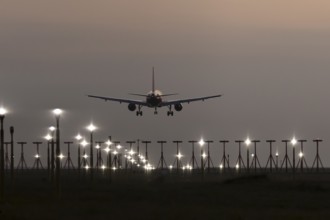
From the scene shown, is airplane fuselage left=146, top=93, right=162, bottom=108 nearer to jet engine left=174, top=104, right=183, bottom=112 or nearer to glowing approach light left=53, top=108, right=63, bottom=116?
jet engine left=174, top=104, right=183, bottom=112

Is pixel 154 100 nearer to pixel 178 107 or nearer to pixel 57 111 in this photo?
pixel 178 107

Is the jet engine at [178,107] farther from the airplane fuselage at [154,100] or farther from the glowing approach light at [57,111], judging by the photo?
the glowing approach light at [57,111]

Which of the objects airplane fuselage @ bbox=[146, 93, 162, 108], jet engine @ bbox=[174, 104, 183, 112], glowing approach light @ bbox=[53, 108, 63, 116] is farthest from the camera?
airplane fuselage @ bbox=[146, 93, 162, 108]

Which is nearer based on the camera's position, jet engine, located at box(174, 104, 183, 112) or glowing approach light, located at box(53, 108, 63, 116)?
glowing approach light, located at box(53, 108, 63, 116)

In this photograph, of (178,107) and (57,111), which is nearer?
(57,111)

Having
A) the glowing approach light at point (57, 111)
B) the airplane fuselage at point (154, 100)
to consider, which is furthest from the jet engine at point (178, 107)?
the glowing approach light at point (57, 111)

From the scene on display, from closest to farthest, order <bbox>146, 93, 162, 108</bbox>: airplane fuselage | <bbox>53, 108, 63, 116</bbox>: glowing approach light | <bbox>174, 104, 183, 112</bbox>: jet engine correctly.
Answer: <bbox>53, 108, 63, 116</bbox>: glowing approach light → <bbox>174, 104, 183, 112</bbox>: jet engine → <bbox>146, 93, 162, 108</bbox>: airplane fuselage

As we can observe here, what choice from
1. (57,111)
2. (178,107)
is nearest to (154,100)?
(178,107)

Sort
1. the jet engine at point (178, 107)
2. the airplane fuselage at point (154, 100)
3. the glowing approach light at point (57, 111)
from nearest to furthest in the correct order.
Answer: the glowing approach light at point (57, 111) < the jet engine at point (178, 107) < the airplane fuselage at point (154, 100)

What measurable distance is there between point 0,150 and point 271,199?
25.6m

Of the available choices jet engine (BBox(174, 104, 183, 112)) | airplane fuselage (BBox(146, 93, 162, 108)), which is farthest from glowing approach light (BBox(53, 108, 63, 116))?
airplane fuselage (BBox(146, 93, 162, 108))

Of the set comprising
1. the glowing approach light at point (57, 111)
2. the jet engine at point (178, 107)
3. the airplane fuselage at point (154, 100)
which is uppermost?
the airplane fuselage at point (154, 100)

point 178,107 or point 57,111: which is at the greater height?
point 178,107

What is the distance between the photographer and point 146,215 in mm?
55125
